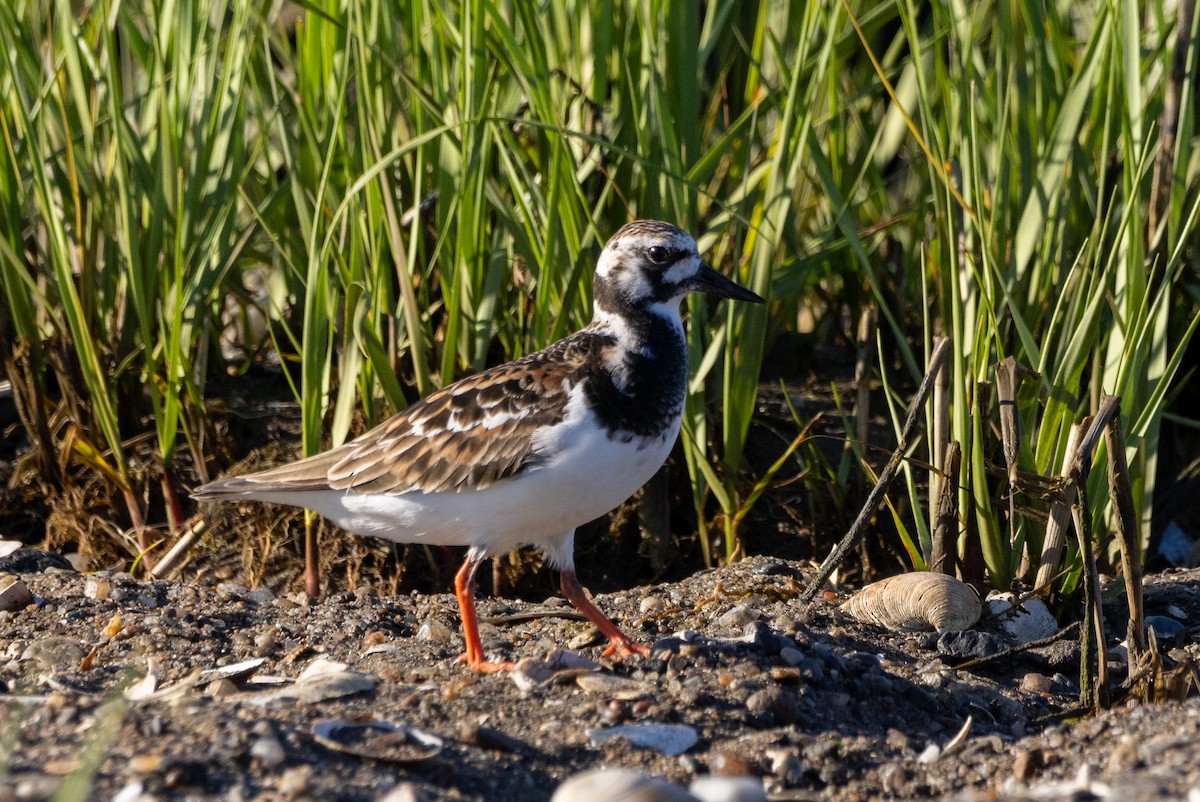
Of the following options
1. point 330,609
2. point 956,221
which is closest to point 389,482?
point 330,609

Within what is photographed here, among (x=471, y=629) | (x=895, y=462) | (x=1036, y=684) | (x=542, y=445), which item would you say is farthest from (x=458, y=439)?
(x=1036, y=684)

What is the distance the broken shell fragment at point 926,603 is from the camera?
3859mm

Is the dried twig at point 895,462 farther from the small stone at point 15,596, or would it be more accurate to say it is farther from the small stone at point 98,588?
the small stone at point 15,596

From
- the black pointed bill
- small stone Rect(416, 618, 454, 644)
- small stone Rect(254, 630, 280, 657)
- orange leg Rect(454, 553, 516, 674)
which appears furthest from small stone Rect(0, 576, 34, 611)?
the black pointed bill

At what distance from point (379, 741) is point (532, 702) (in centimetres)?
52

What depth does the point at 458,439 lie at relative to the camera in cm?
391

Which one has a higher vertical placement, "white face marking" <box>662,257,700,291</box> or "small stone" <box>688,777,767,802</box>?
"white face marking" <box>662,257,700,291</box>

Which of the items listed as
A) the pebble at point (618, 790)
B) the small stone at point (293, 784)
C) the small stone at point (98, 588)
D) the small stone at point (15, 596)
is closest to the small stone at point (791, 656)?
the pebble at point (618, 790)

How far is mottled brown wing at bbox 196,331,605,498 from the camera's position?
383cm

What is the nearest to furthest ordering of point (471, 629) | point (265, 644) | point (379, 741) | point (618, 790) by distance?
1. point (618, 790)
2. point (379, 741)
3. point (471, 629)
4. point (265, 644)

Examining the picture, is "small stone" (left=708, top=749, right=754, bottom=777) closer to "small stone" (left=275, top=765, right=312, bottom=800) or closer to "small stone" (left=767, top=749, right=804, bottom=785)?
"small stone" (left=767, top=749, right=804, bottom=785)

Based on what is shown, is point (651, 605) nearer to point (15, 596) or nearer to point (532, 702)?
point (532, 702)

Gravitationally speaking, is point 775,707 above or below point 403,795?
below

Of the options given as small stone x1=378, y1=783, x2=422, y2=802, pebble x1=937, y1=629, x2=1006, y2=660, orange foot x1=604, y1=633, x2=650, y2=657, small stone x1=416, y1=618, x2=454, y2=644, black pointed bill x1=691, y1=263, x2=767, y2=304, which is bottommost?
small stone x1=416, y1=618, x2=454, y2=644
